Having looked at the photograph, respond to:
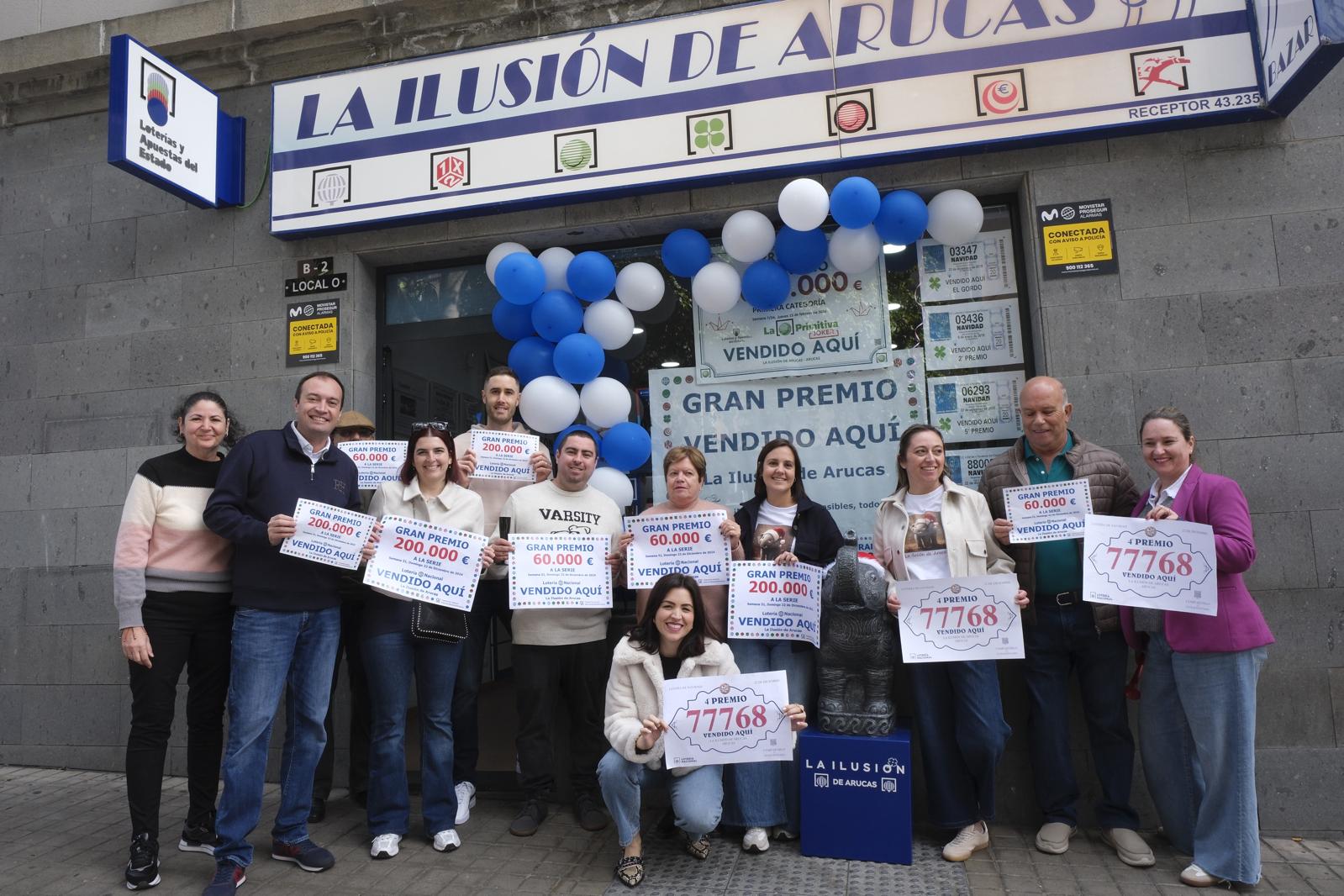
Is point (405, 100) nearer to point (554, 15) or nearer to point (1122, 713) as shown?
point (554, 15)

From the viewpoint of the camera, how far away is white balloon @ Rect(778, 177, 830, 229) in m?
4.54

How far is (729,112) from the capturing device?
4.94m

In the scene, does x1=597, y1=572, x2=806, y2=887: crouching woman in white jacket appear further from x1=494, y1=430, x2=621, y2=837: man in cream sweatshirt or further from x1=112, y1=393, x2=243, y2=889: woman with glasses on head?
x1=112, y1=393, x2=243, y2=889: woman with glasses on head

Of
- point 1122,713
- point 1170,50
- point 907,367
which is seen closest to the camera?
point 1122,713

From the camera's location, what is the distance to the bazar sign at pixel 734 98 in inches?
177

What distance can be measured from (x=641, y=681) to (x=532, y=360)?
221 cm

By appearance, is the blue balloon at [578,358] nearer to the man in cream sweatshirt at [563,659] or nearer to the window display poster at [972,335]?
the man in cream sweatshirt at [563,659]

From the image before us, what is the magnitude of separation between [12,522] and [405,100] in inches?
155

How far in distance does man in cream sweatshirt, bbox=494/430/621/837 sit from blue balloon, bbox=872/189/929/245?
80.3 inches

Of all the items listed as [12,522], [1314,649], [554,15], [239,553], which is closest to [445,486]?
[239,553]

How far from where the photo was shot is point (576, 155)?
5.14 metres

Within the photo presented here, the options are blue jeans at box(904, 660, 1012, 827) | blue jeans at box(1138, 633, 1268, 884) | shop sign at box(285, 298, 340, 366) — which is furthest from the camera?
shop sign at box(285, 298, 340, 366)

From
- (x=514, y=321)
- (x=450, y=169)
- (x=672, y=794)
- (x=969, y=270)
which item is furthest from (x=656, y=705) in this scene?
(x=450, y=169)

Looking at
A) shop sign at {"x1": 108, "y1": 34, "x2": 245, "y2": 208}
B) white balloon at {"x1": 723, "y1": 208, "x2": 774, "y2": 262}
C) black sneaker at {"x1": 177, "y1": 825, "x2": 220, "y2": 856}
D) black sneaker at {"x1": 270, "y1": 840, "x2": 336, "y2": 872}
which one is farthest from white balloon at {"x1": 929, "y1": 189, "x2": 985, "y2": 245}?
black sneaker at {"x1": 177, "y1": 825, "x2": 220, "y2": 856}
